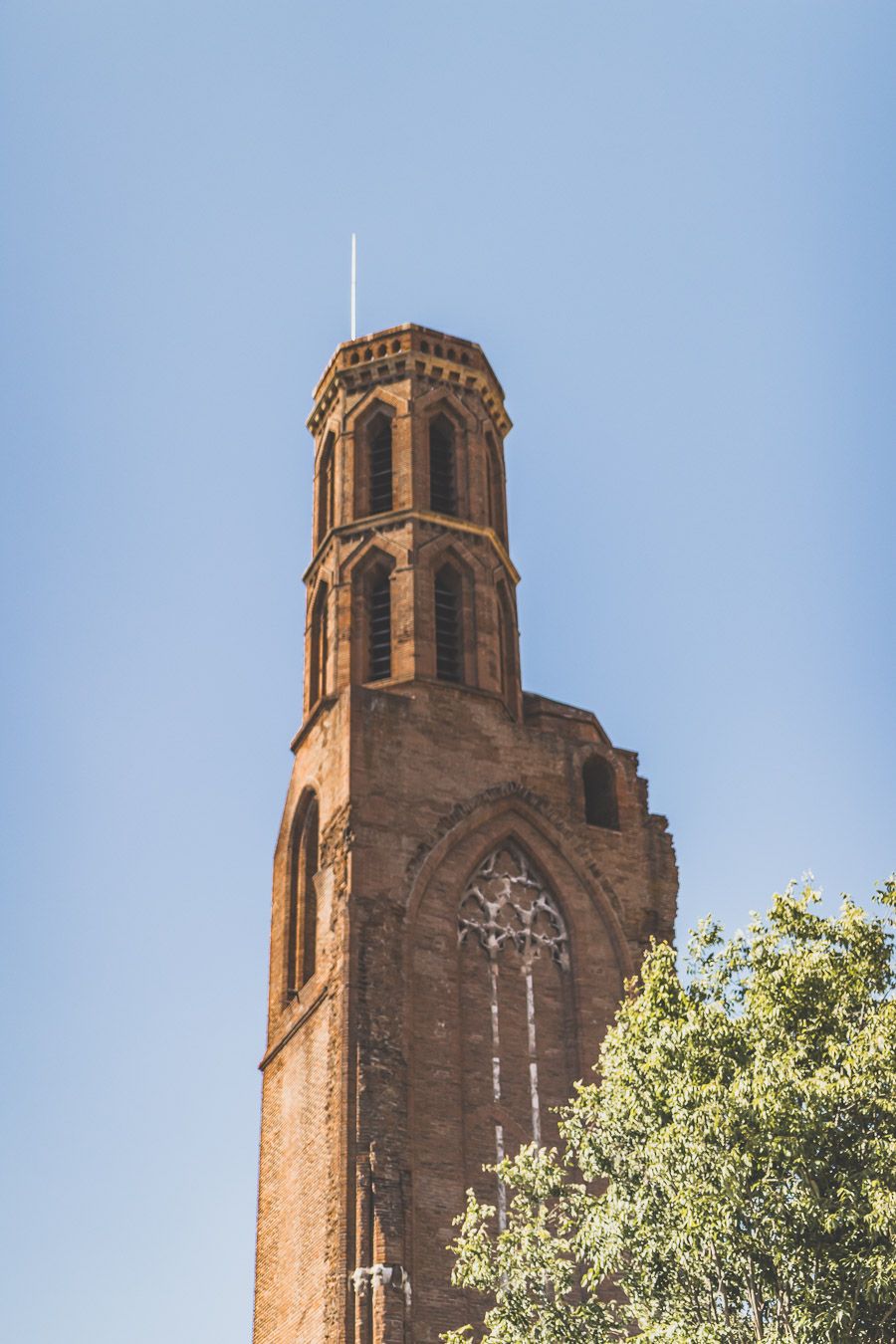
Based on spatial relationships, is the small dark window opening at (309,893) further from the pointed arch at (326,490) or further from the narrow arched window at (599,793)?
the pointed arch at (326,490)

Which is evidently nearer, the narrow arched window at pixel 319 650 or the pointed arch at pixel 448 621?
the pointed arch at pixel 448 621

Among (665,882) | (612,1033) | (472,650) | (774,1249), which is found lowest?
(774,1249)

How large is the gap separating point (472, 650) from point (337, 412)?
7.93 metres

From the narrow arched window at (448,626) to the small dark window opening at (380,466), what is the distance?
7.26 ft

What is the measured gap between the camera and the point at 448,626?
37312 mm

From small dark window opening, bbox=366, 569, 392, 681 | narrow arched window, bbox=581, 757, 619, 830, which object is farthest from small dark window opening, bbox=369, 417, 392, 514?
narrow arched window, bbox=581, 757, 619, 830

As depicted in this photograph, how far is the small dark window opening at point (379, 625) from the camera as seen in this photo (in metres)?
36.2

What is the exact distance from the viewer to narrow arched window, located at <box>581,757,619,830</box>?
3547cm

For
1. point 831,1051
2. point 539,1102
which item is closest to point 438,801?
point 539,1102

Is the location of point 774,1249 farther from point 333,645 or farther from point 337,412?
point 337,412

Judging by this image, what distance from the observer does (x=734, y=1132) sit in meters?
18.4

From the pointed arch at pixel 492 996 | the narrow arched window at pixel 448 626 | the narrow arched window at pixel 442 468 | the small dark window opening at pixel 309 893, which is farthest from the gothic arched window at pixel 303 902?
the narrow arched window at pixel 442 468

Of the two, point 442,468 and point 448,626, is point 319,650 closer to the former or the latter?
point 448,626

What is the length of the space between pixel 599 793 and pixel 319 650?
7.04 meters
